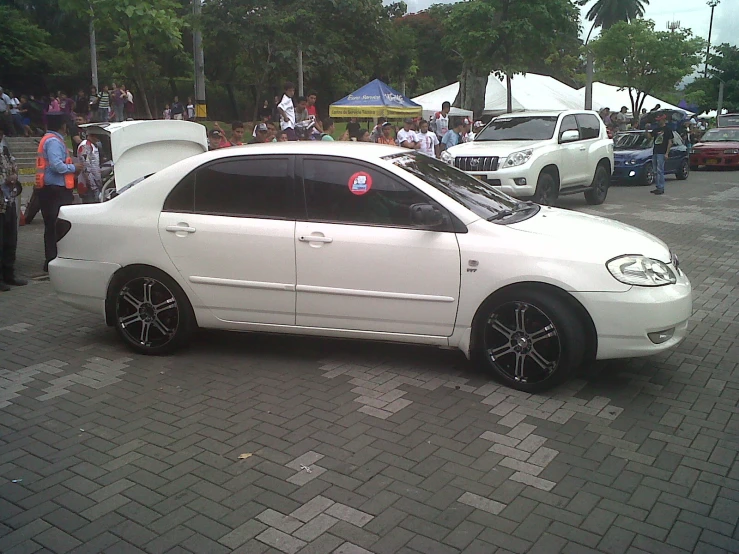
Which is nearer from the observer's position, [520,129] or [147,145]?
[147,145]

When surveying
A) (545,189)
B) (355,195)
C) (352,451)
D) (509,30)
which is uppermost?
(509,30)

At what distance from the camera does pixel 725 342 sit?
20.4 ft

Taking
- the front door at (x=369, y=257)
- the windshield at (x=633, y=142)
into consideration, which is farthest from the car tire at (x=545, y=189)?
the front door at (x=369, y=257)

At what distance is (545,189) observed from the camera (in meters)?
13.5

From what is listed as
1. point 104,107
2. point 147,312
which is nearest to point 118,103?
point 104,107

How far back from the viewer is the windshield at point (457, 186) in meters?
5.47

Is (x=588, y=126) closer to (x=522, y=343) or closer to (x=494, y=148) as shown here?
(x=494, y=148)

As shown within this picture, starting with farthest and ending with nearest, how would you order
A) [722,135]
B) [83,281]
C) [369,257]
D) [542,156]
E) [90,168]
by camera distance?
1. [722,135]
2. [542,156]
3. [90,168]
4. [83,281]
5. [369,257]

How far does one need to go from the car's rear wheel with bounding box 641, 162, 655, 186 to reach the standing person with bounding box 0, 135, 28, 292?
52.5 feet

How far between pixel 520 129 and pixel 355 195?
9672 mm

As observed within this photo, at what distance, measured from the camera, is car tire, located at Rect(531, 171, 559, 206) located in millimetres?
13234

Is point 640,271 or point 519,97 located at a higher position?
point 519,97

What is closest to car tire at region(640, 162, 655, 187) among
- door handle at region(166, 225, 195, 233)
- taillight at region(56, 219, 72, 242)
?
door handle at region(166, 225, 195, 233)

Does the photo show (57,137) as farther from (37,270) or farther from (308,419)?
(308,419)
